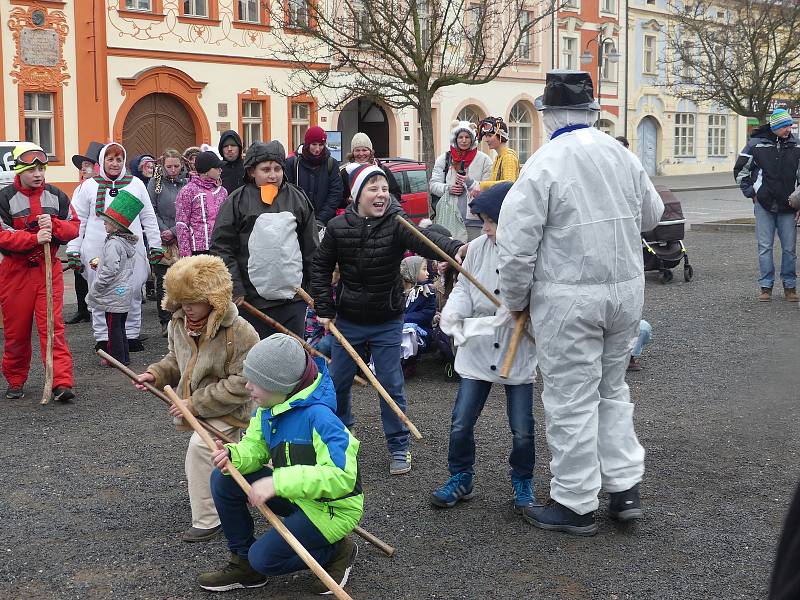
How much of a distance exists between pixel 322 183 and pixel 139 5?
65.0 feet

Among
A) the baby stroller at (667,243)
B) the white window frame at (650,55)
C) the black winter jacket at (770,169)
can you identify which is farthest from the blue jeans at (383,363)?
the white window frame at (650,55)

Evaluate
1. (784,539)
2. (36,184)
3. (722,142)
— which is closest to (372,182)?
(36,184)

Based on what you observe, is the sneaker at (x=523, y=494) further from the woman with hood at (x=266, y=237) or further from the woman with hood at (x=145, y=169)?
the woman with hood at (x=145, y=169)

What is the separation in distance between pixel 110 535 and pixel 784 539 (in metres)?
4.10

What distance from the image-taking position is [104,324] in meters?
9.37

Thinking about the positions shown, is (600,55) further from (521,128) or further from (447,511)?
(447,511)

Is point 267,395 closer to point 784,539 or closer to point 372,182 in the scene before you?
point 372,182

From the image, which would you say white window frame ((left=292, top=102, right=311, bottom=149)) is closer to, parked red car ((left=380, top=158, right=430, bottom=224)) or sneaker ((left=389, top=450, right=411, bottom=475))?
parked red car ((left=380, top=158, right=430, bottom=224))

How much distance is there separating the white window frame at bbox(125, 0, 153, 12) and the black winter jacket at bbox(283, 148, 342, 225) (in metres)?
19.2

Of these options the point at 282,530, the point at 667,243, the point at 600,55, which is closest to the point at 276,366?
the point at 282,530

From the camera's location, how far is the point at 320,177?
9.00 meters

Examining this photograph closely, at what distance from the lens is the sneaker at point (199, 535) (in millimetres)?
4840

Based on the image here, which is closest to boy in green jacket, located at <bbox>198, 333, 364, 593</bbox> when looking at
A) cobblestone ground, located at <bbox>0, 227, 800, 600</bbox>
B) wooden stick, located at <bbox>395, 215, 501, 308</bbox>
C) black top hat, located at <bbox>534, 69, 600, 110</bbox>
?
cobblestone ground, located at <bbox>0, 227, 800, 600</bbox>

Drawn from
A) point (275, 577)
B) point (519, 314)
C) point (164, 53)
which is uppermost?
point (164, 53)
